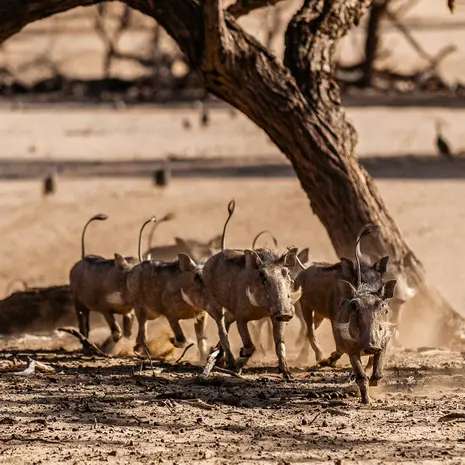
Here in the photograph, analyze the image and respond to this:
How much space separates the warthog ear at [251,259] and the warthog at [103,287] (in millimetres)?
1570

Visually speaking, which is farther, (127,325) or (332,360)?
(127,325)

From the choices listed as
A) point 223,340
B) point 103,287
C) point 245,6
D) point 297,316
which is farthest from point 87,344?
point 245,6

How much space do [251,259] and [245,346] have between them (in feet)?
1.99

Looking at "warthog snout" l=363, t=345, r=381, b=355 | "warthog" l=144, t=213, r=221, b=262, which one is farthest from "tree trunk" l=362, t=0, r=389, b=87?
"warthog snout" l=363, t=345, r=381, b=355

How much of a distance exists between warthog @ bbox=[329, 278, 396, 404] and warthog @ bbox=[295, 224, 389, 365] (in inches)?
20.2

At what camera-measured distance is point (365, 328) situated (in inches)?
333

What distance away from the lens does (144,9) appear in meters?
12.3

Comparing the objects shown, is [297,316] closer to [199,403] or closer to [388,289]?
[388,289]

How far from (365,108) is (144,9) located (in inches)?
1160

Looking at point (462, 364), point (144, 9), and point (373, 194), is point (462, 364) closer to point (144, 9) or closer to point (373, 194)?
point (373, 194)

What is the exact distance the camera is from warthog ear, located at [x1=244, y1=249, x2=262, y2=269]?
930cm

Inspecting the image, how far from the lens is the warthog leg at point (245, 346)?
→ 9477 millimetres

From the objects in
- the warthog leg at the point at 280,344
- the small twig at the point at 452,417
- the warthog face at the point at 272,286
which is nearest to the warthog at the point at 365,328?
the warthog face at the point at 272,286

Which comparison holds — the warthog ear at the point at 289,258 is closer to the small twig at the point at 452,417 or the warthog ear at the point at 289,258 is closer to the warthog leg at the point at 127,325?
the small twig at the point at 452,417
